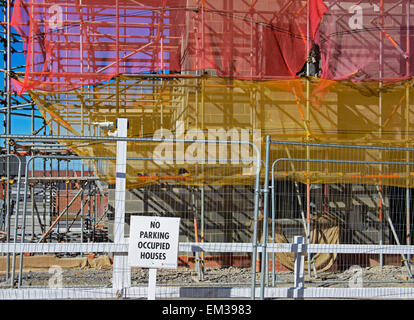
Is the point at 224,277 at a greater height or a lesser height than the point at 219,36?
lesser

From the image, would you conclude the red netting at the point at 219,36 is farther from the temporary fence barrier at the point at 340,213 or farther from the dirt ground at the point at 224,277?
the dirt ground at the point at 224,277

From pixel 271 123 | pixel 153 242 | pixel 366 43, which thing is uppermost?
pixel 366 43

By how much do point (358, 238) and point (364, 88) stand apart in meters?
3.12

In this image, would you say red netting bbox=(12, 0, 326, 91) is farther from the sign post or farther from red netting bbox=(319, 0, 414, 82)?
the sign post

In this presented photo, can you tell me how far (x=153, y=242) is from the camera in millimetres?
4934

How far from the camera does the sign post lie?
490cm

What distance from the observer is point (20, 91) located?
328 inches

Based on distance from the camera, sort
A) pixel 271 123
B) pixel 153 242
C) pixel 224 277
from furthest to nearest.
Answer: pixel 271 123
pixel 224 277
pixel 153 242

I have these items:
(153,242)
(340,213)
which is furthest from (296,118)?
(153,242)

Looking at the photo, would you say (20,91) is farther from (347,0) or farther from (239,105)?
(347,0)

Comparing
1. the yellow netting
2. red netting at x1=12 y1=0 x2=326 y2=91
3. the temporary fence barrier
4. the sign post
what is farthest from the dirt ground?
red netting at x1=12 y1=0 x2=326 y2=91

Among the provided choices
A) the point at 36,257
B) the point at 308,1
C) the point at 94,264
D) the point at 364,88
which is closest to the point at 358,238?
the point at 364,88

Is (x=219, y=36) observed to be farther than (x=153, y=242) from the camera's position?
Yes

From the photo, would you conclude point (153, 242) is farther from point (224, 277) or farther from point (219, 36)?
point (219, 36)
